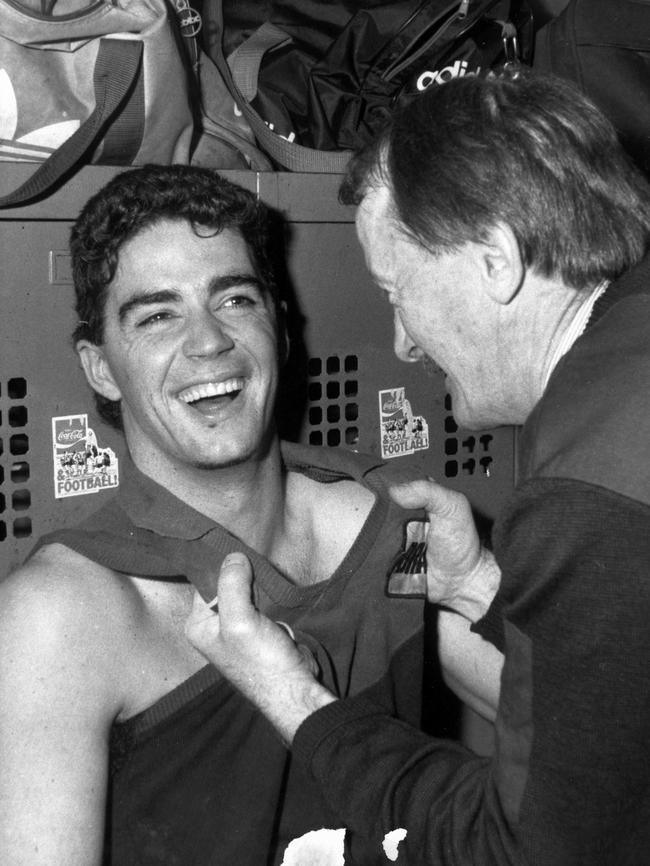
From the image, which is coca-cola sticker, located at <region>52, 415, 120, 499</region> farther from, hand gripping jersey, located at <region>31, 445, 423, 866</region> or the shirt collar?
the shirt collar

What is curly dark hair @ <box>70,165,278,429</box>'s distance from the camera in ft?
4.44

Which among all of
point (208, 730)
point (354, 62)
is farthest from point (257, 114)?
point (208, 730)

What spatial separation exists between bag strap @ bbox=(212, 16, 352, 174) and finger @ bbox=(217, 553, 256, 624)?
0.68 meters

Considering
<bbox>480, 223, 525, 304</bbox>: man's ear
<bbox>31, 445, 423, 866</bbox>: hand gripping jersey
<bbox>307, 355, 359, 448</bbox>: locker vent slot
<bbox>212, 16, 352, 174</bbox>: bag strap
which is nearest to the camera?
<bbox>480, 223, 525, 304</bbox>: man's ear

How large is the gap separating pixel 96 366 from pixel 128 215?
0.74 feet

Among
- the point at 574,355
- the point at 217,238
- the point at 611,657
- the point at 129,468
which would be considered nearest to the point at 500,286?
the point at 574,355

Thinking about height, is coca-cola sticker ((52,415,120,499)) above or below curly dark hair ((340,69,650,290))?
below

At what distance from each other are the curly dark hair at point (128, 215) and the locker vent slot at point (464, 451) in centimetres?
57

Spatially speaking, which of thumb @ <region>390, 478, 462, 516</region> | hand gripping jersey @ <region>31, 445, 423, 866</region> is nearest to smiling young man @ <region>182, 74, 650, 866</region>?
hand gripping jersey @ <region>31, 445, 423, 866</region>

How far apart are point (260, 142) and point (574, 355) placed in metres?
0.82

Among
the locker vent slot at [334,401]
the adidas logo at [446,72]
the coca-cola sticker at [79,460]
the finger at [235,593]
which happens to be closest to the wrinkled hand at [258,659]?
the finger at [235,593]

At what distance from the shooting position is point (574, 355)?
87cm

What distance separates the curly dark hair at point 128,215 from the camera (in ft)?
4.44

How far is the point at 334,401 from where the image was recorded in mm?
1652
